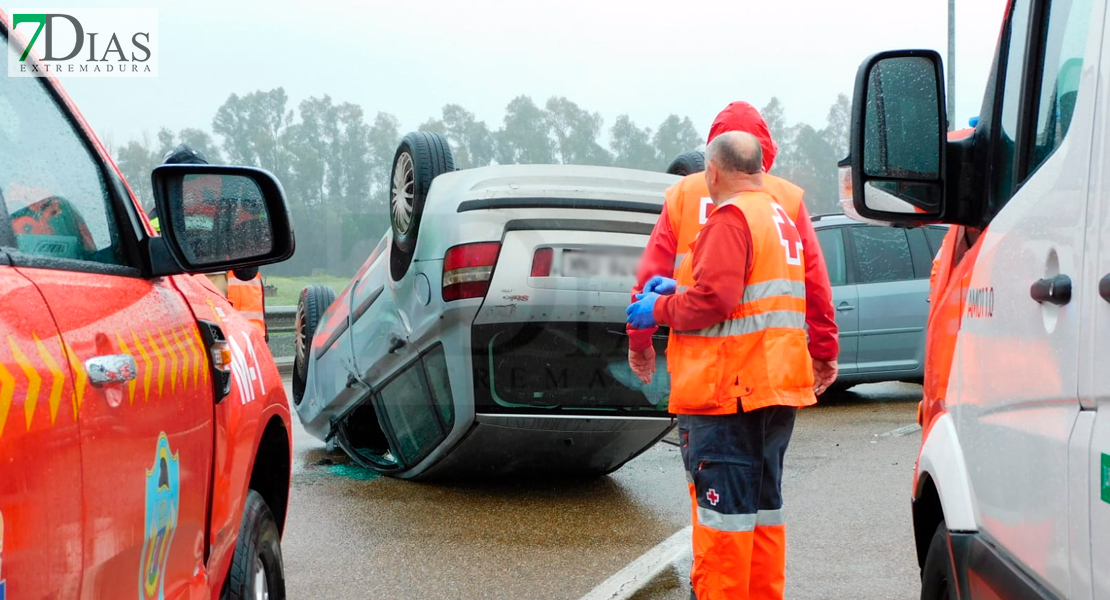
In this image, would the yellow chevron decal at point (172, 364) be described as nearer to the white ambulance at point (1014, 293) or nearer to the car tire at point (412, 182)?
the white ambulance at point (1014, 293)

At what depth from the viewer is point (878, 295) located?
32.8ft

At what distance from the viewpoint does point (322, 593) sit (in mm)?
4312

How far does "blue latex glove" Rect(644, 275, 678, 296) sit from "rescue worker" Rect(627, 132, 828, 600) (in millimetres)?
116

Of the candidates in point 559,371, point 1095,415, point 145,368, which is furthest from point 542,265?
point 1095,415

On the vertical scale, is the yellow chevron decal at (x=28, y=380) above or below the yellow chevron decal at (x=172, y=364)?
above

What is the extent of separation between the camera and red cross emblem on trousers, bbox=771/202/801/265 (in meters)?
3.52

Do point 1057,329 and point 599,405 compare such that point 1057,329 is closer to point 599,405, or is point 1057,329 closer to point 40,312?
point 40,312

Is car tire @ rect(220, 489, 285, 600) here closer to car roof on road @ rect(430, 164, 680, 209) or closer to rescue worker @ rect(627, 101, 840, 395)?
rescue worker @ rect(627, 101, 840, 395)

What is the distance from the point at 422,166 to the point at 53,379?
4015mm

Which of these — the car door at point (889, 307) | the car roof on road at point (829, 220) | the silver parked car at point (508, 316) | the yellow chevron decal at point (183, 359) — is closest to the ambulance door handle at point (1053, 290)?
the yellow chevron decal at point (183, 359)

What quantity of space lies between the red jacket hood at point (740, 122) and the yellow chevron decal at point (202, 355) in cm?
194

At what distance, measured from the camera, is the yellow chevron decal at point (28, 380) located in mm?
1390

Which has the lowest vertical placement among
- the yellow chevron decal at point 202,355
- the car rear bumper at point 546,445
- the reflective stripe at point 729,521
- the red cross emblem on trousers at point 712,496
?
the car rear bumper at point 546,445

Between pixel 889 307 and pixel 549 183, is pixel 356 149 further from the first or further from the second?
pixel 889 307
